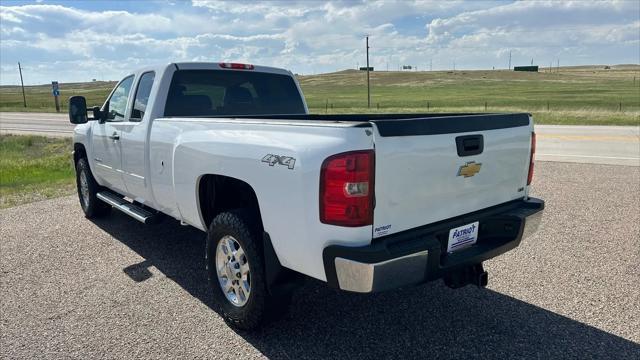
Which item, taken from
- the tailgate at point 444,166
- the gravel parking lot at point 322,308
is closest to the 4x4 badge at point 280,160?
the tailgate at point 444,166

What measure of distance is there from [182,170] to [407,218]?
→ 1913mm

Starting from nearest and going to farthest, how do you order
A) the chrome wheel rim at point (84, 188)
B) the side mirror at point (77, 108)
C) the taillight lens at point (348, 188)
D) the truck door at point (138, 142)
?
the taillight lens at point (348, 188)
the truck door at point (138, 142)
the side mirror at point (77, 108)
the chrome wheel rim at point (84, 188)

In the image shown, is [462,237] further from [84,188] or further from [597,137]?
[597,137]

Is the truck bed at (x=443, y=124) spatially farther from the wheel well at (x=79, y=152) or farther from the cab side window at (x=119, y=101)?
the wheel well at (x=79, y=152)

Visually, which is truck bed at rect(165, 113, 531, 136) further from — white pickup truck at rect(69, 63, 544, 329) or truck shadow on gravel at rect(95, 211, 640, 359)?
truck shadow on gravel at rect(95, 211, 640, 359)

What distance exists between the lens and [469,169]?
10.1ft

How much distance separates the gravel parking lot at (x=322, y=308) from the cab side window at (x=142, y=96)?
58.6 inches

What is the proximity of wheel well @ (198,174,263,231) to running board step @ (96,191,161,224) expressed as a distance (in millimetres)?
950

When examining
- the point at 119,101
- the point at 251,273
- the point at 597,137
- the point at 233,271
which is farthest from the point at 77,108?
the point at 597,137

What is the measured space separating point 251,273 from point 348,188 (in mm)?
1034

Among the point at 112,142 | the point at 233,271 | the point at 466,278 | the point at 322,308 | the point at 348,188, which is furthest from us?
the point at 112,142

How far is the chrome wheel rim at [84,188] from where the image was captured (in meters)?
6.53

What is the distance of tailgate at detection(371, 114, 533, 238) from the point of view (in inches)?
104

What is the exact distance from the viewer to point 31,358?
10.4ft
